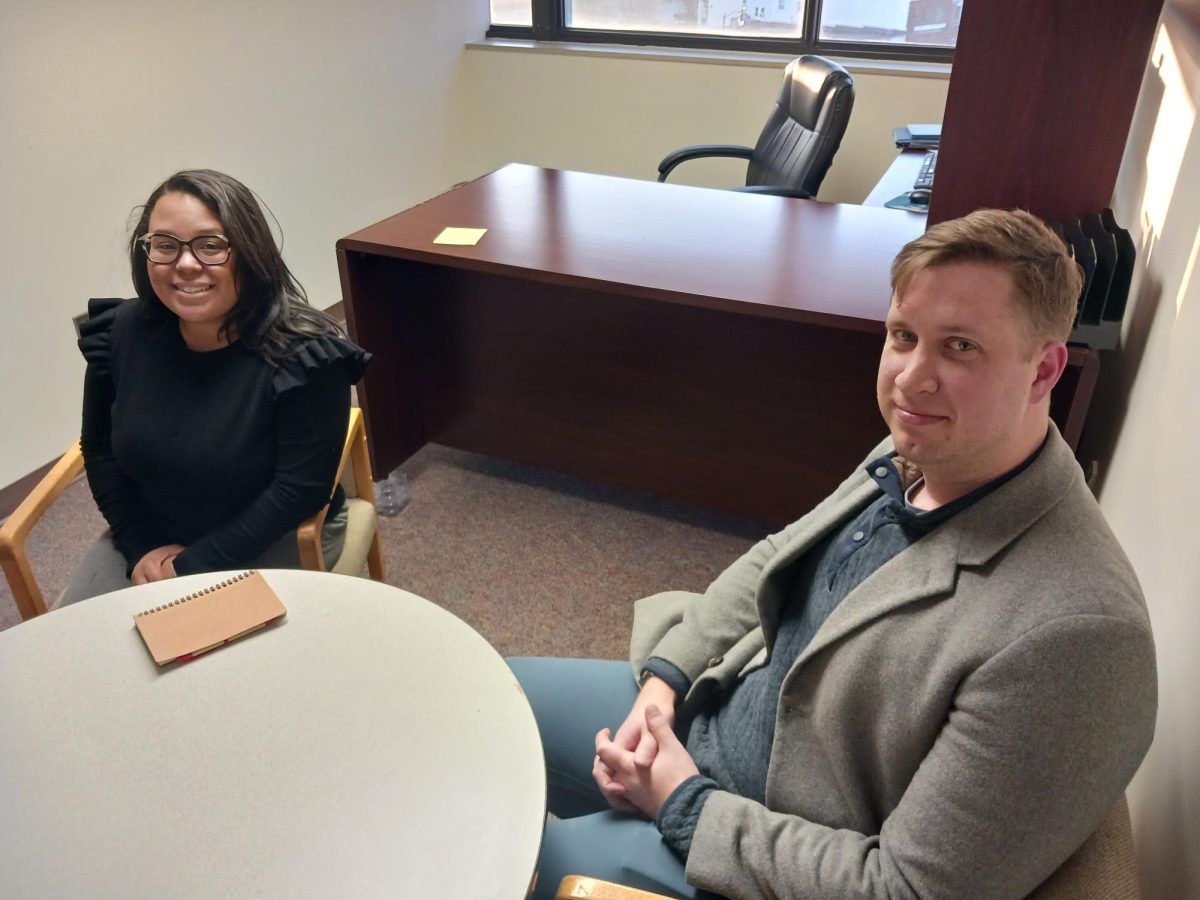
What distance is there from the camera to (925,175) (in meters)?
2.98

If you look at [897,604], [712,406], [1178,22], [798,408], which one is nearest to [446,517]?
[712,406]

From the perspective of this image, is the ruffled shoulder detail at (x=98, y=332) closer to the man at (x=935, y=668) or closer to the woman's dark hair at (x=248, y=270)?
the woman's dark hair at (x=248, y=270)

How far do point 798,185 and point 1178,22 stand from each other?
1.38 m

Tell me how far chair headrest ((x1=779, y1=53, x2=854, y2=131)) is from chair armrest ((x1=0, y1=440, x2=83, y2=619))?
254cm

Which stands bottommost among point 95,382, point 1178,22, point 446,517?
point 446,517

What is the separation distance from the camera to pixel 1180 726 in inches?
39.6

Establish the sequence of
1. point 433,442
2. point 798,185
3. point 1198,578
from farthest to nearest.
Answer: point 798,185 < point 433,442 < point 1198,578

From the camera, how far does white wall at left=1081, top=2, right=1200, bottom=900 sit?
987mm

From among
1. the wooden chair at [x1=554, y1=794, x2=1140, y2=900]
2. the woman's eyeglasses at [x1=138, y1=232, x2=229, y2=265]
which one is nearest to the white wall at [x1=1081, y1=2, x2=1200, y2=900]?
the wooden chair at [x1=554, y1=794, x2=1140, y2=900]

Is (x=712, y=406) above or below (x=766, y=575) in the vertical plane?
below

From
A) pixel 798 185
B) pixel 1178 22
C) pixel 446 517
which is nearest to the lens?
pixel 1178 22

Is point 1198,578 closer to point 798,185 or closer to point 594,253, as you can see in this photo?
point 594,253

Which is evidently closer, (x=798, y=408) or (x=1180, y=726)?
(x=1180, y=726)

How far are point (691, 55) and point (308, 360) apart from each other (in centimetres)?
311
